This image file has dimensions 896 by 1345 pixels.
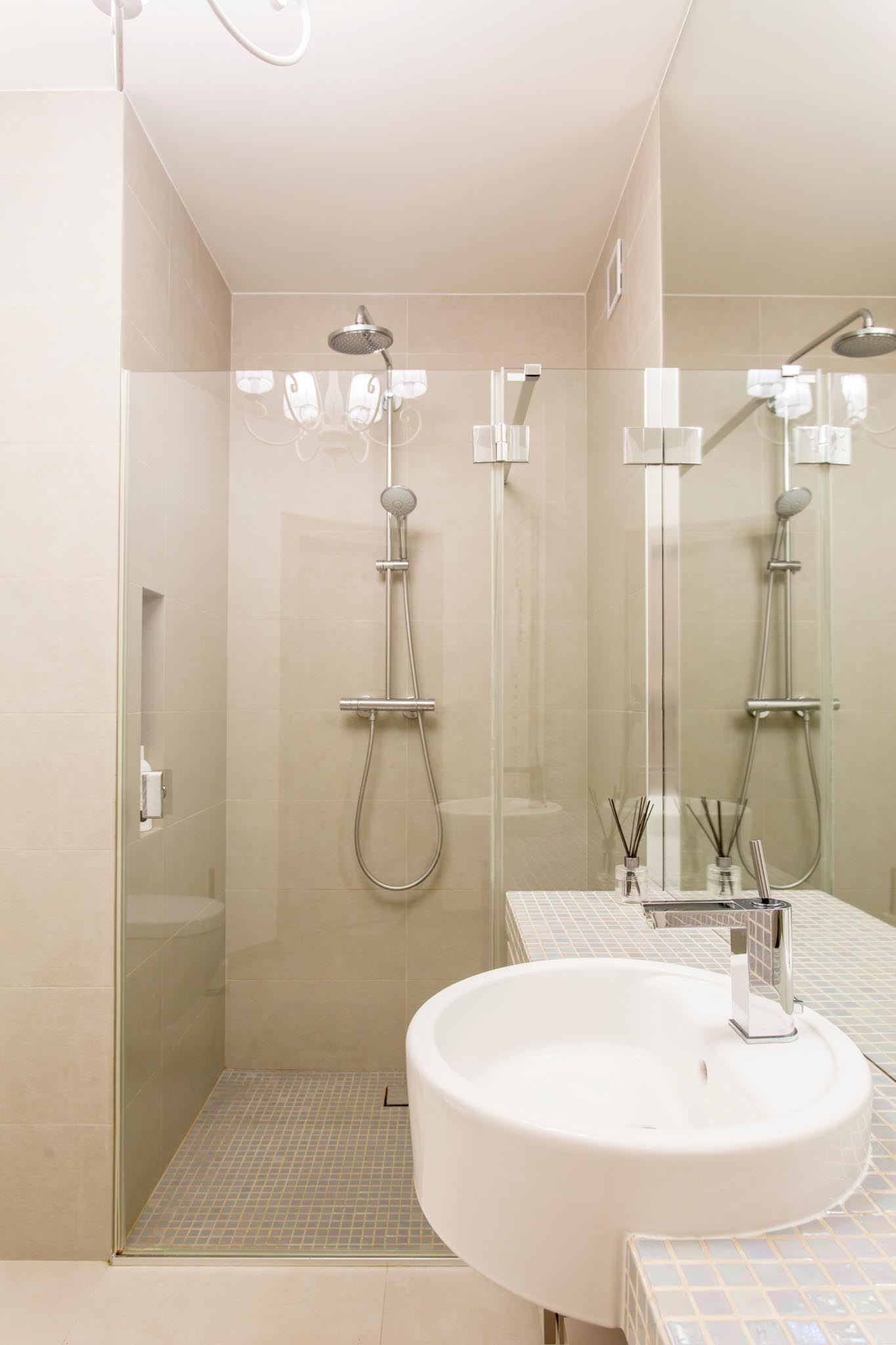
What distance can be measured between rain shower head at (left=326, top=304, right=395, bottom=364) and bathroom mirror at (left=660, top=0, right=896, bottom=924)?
81cm

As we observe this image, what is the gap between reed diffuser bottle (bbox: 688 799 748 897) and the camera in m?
1.46

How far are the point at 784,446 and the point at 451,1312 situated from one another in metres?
1.77

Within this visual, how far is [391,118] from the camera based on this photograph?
1.93 metres


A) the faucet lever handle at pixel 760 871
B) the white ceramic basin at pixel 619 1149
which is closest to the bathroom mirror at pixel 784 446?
the faucet lever handle at pixel 760 871

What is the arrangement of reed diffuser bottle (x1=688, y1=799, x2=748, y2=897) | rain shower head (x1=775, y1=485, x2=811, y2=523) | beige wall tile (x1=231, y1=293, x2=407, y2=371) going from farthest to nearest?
beige wall tile (x1=231, y1=293, x2=407, y2=371) → reed diffuser bottle (x1=688, y1=799, x2=748, y2=897) → rain shower head (x1=775, y1=485, x2=811, y2=523)

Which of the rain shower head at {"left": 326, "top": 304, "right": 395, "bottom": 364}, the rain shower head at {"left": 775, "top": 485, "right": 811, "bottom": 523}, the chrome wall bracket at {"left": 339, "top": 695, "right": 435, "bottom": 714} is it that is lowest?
the chrome wall bracket at {"left": 339, "top": 695, "right": 435, "bottom": 714}

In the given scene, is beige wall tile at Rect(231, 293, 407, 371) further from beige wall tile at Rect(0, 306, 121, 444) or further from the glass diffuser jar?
the glass diffuser jar

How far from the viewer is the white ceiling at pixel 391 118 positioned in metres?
1.64

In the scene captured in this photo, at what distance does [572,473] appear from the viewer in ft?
6.08

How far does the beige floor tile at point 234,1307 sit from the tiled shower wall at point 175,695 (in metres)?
0.24

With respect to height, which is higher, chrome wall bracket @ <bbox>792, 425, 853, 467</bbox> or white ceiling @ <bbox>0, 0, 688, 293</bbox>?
white ceiling @ <bbox>0, 0, 688, 293</bbox>

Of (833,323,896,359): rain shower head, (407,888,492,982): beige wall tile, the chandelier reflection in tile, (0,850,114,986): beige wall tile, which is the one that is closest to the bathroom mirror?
(833,323,896,359): rain shower head

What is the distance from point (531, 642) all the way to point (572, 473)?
41cm

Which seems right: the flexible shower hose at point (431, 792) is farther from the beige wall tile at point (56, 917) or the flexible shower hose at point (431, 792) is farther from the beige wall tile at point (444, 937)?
the beige wall tile at point (56, 917)
